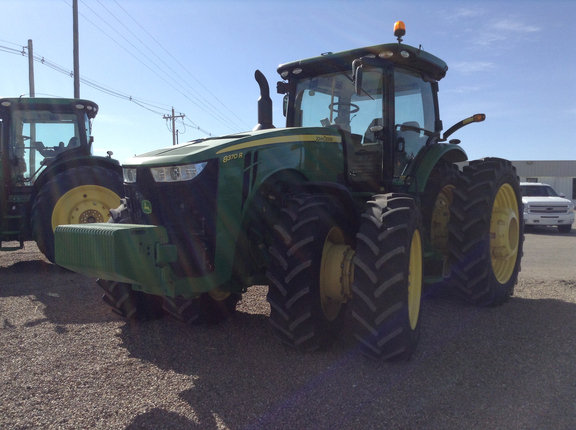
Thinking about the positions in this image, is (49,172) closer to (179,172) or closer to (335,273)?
(179,172)

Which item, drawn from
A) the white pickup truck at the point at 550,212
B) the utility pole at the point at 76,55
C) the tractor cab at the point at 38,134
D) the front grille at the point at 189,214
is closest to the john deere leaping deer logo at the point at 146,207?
the front grille at the point at 189,214

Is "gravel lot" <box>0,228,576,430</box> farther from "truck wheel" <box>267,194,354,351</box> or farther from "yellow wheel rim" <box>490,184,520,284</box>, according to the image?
"yellow wheel rim" <box>490,184,520,284</box>

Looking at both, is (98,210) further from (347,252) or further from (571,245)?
(571,245)

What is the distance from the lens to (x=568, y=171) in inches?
1391

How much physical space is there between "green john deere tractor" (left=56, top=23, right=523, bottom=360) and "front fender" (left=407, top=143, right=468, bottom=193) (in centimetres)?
2

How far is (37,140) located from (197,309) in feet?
18.0

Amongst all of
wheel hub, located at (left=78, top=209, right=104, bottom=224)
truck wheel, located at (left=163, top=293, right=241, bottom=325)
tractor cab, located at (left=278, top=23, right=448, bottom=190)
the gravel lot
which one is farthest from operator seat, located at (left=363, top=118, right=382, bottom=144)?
wheel hub, located at (left=78, top=209, right=104, bottom=224)

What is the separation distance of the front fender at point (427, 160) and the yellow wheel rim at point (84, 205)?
475 centimetres

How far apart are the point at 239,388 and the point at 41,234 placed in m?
5.32

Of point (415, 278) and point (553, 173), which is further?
point (553, 173)

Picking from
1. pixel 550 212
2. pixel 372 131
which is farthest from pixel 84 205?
pixel 550 212

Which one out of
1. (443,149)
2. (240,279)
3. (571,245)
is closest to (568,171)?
(571,245)

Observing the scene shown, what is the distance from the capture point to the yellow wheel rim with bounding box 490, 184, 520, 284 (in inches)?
216

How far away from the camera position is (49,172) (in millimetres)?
7703
